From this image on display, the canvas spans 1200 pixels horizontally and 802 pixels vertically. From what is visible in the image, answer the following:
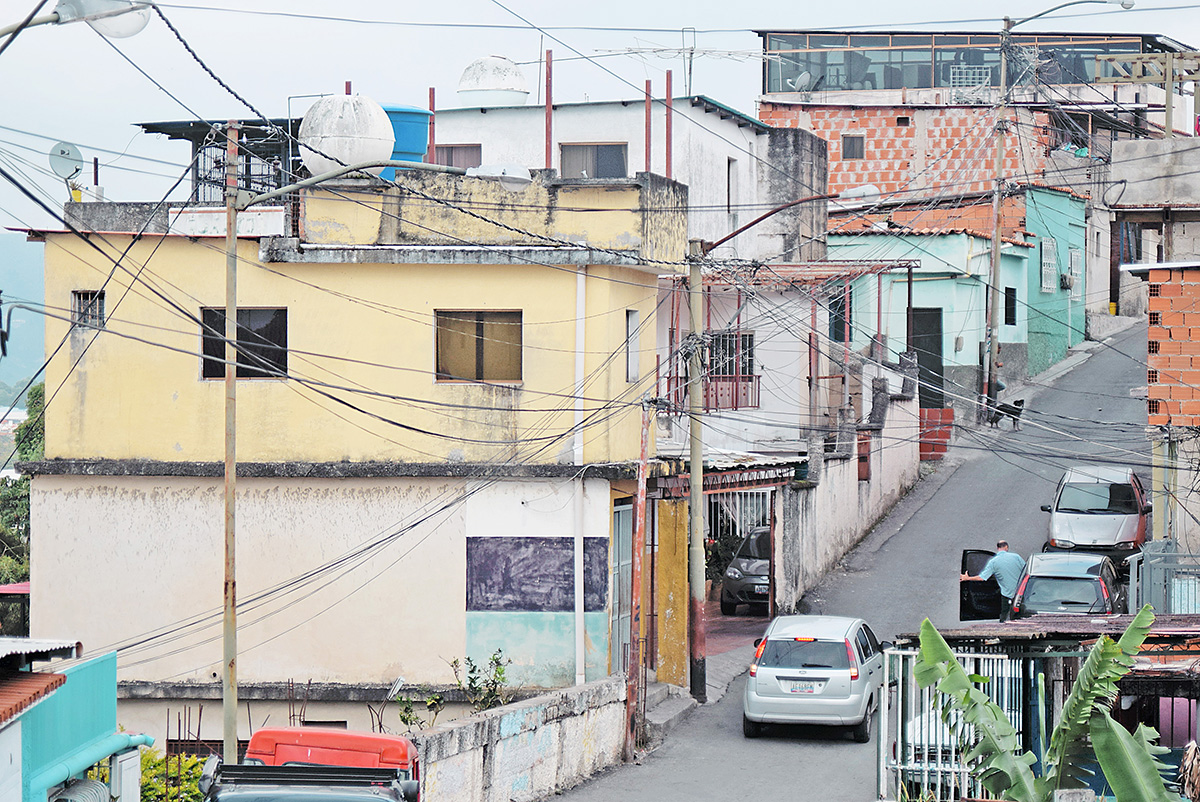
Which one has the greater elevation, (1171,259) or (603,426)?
(1171,259)

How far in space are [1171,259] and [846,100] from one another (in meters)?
31.0

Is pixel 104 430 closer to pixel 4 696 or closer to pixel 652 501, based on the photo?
pixel 652 501

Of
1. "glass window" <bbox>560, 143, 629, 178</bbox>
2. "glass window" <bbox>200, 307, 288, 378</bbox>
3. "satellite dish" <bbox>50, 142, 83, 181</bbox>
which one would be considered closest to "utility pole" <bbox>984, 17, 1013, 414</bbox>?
"glass window" <bbox>560, 143, 629, 178</bbox>

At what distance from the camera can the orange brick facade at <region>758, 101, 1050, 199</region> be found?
4853cm

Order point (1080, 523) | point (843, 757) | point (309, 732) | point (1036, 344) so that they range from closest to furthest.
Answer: point (309, 732) < point (843, 757) < point (1080, 523) < point (1036, 344)

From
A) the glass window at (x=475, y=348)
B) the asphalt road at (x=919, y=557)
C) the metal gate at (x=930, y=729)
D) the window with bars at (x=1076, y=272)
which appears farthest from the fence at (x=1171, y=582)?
the window with bars at (x=1076, y=272)

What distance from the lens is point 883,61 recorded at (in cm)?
5591

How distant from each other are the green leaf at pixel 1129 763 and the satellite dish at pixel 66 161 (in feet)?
59.1

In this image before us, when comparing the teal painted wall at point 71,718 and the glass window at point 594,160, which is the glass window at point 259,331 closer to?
the teal painted wall at point 71,718

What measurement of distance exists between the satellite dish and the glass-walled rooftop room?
121 ft

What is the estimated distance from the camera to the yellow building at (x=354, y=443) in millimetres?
21859

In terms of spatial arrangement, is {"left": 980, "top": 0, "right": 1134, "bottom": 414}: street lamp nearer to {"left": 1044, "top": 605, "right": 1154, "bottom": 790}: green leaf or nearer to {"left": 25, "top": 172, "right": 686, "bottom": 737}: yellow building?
{"left": 25, "top": 172, "right": 686, "bottom": 737}: yellow building

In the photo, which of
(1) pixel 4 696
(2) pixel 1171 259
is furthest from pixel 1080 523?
(1) pixel 4 696

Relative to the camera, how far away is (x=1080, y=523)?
28.9m
